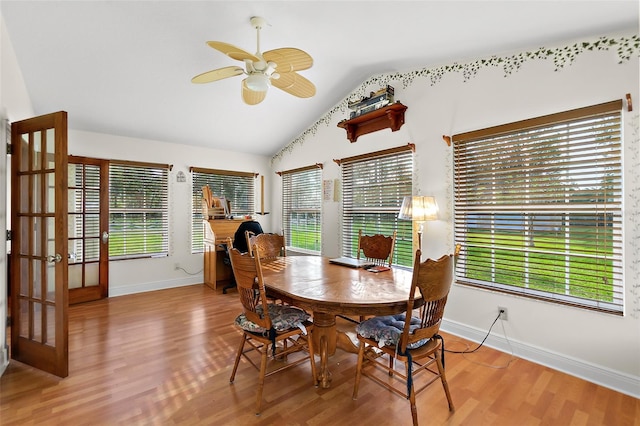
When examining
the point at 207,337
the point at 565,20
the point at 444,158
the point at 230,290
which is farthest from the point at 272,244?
the point at 565,20

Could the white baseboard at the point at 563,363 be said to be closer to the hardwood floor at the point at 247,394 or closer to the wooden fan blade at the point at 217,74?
the hardwood floor at the point at 247,394

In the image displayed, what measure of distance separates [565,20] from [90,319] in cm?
516

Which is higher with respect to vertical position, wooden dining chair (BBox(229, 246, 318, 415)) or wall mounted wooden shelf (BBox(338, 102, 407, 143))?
wall mounted wooden shelf (BBox(338, 102, 407, 143))

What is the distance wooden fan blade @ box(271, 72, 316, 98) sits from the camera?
2.37 m

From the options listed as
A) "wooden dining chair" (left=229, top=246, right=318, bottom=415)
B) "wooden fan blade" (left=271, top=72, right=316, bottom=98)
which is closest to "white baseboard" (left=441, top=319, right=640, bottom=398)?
"wooden dining chair" (left=229, top=246, right=318, bottom=415)

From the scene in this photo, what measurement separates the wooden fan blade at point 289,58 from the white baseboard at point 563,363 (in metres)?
2.80

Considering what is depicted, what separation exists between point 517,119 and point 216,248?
4.09 meters

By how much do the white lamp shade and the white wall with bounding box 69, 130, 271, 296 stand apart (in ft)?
11.2

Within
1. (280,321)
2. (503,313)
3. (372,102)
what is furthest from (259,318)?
(372,102)

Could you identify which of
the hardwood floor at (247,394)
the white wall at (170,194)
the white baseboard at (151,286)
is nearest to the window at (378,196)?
the hardwood floor at (247,394)

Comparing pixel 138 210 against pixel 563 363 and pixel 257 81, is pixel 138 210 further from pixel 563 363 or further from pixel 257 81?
pixel 563 363

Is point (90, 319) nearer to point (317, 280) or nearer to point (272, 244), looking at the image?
point (272, 244)

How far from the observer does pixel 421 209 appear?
297 cm

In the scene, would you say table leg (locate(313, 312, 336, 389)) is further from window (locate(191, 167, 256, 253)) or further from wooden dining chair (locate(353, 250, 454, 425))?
window (locate(191, 167, 256, 253))
